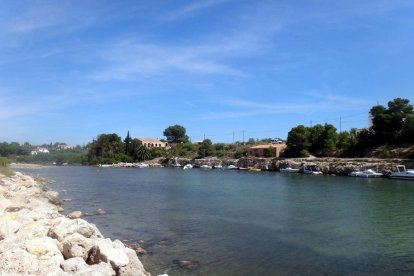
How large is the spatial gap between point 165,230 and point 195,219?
4589 millimetres

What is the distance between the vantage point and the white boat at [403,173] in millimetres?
69938

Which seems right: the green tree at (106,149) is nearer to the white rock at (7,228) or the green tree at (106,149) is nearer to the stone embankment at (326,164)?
the stone embankment at (326,164)

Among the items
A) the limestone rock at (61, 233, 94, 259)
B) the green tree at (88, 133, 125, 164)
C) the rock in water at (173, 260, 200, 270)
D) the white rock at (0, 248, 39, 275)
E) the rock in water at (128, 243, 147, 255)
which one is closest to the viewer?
the white rock at (0, 248, 39, 275)

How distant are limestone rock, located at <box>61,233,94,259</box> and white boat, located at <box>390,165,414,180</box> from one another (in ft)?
225

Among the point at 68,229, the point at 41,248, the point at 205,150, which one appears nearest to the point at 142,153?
the point at 205,150

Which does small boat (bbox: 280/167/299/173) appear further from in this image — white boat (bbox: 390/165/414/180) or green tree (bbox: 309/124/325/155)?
white boat (bbox: 390/165/414/180)

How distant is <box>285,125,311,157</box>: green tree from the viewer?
107 meters

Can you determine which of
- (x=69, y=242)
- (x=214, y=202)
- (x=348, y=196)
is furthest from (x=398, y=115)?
(x=69, y=242)

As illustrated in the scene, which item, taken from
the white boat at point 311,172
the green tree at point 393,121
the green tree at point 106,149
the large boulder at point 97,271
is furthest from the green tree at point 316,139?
the large boulder at point 97,271

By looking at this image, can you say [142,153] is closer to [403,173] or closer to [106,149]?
[106,149]

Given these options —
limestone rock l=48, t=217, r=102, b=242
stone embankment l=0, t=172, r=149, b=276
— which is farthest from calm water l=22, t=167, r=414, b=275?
stone embankment l=0, t=172, r=149, b=276

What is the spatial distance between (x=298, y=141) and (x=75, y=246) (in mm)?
99632

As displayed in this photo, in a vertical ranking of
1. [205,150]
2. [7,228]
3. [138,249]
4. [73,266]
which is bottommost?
[138,249]

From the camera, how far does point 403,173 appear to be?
235 ft
